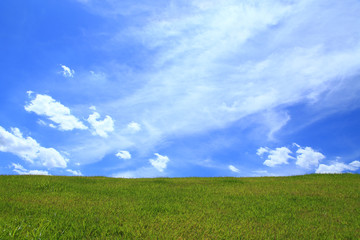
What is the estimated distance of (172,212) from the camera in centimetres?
898

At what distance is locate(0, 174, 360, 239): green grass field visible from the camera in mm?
7059

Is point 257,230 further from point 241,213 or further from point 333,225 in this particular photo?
point 333,225

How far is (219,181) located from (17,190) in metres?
9.82

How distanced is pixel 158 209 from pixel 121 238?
260 cm

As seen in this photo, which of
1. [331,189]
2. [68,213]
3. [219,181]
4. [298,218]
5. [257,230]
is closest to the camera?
[257,230]

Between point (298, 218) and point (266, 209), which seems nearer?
point (298, 218)

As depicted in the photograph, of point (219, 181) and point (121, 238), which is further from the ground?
point (219, 181)

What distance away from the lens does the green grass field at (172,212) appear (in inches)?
278

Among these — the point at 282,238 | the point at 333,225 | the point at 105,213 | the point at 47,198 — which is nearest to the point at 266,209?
the point at 333,225

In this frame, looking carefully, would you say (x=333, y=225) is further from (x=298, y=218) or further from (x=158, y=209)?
(x=158, y=209)

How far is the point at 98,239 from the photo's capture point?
656 centimetres

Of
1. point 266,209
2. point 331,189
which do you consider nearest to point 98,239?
point 266,209

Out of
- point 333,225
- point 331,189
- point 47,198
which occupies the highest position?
point 331,189

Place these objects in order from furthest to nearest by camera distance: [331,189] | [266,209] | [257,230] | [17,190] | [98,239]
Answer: [331,189] → [17,190] → [266,209] → [257,230] → [98,239]
